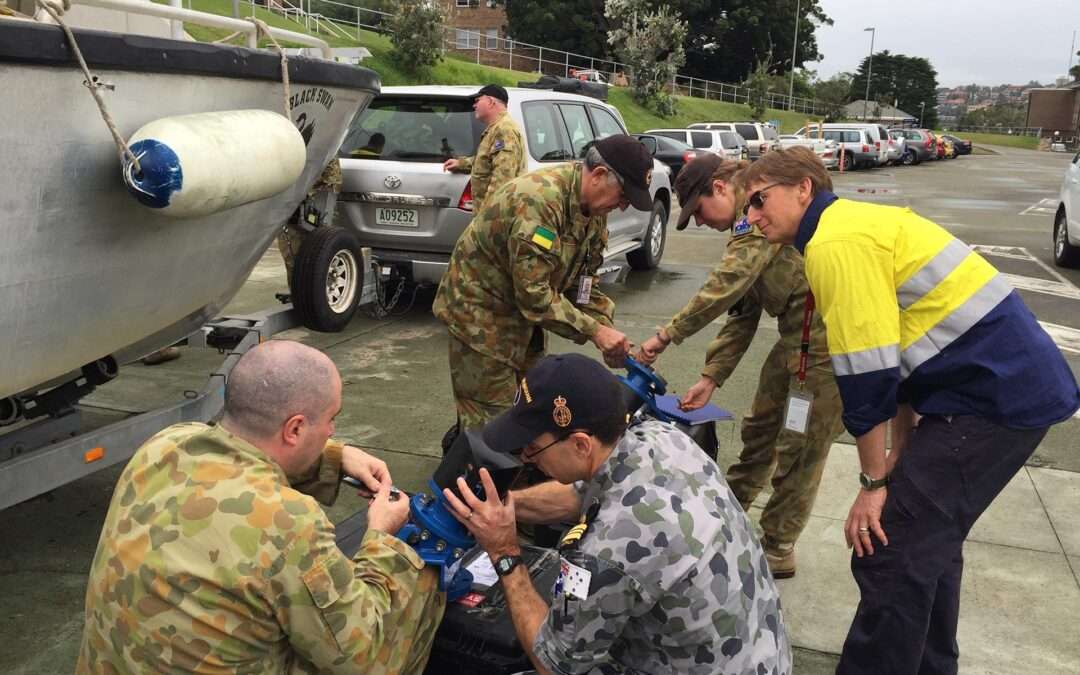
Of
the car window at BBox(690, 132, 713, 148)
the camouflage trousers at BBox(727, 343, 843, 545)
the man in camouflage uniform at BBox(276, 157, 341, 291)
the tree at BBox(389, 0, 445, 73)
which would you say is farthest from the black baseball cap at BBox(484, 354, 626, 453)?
the tree at BBox(389, 0, 445, 73)

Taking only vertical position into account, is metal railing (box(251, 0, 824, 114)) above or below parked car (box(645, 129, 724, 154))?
above

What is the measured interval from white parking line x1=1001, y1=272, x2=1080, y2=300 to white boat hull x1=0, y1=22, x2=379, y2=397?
780 centimetres

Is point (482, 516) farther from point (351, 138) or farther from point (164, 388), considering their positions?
point (351, 138)

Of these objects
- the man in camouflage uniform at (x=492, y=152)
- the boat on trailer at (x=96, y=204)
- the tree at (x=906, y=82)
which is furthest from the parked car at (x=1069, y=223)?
the tree at (x=906, y=82)

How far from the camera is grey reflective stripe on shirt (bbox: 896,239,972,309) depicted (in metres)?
2.31

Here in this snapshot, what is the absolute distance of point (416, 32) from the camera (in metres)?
25.7

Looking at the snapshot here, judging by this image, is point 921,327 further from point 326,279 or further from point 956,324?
point 326,279

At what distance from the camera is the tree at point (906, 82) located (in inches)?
3597

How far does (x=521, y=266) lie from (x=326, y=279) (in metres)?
1.76

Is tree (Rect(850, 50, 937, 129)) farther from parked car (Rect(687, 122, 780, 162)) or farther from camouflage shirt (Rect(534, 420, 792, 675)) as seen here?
camouflage shirt (Rect(534, 420, 792, 675))

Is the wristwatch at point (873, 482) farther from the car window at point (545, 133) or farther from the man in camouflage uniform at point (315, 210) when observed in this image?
the car window at point (545, 133)

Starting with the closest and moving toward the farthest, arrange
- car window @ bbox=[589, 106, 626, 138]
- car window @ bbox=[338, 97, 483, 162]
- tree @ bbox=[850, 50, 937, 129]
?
car window @ bbox=[338, 97, 483, 162] < car window @ bbox=[589, 106, 626, 138] < tree @ bbox=[850, 50, 937, 129]

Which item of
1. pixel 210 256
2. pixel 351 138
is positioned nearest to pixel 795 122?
pixel 351 138

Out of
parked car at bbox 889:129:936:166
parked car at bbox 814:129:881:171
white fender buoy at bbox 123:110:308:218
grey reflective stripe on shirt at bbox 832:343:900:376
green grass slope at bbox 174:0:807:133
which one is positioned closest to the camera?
grey reflective stripe on shirt at bbox 832:343:900:376
